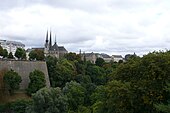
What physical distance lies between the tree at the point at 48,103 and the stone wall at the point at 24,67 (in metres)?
17.8

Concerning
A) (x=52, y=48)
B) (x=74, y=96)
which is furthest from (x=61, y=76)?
(x=52, y=48)

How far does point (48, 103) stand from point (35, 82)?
16074 millimetres

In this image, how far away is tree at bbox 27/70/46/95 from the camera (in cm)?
4834

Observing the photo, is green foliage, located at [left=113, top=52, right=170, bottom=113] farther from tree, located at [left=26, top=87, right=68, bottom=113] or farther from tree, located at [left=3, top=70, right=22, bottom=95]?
tree, located at [left=3, top=70, right=22, bottom=95]

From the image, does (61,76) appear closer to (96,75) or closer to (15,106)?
(96,75)

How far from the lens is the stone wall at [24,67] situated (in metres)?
51.1

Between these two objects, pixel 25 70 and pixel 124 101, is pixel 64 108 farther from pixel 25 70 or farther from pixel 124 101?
pixel 25 70

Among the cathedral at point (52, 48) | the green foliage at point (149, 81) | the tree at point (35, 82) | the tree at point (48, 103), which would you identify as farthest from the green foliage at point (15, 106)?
the cathedral at point (52, 48)

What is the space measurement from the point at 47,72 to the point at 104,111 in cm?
3681

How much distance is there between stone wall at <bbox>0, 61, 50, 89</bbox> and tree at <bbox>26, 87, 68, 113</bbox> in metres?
17.8

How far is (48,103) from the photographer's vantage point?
33094mm

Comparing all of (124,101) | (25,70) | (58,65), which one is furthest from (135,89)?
(58,65)

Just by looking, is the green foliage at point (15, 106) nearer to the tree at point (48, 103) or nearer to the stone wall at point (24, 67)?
the stone wall at point (24, 67)

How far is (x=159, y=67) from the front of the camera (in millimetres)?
18172
